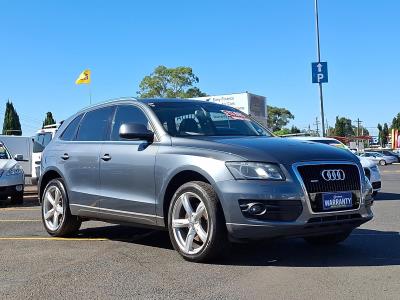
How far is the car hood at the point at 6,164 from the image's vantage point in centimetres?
1343

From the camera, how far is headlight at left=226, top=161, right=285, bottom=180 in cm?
542

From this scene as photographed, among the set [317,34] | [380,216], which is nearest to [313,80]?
[317,34]

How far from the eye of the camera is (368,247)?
21.7ft

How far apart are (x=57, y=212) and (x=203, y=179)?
2906 millimetres

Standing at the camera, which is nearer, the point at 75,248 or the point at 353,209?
the point at 353,209

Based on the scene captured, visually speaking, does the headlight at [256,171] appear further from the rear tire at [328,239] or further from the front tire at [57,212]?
the front tire at [57,212]

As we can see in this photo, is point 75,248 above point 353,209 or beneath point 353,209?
beneath

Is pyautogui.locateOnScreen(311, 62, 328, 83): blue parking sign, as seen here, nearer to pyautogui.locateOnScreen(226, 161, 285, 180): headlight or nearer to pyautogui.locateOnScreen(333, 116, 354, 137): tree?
pyautogui.locateOnScreen(226, 161, 285, 180): headlight

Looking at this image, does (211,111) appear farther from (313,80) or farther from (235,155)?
(313,80)

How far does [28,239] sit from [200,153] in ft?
10.5

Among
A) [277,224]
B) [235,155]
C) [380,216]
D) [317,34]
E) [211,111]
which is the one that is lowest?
[380,216]

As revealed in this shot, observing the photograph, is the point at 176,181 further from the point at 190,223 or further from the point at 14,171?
the point at 14,171

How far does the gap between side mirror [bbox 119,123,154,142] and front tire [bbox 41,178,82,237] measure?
1.89m

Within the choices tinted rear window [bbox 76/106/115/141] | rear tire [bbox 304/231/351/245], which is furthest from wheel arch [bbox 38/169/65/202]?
rear tire [bbox 304/231/351/245]
